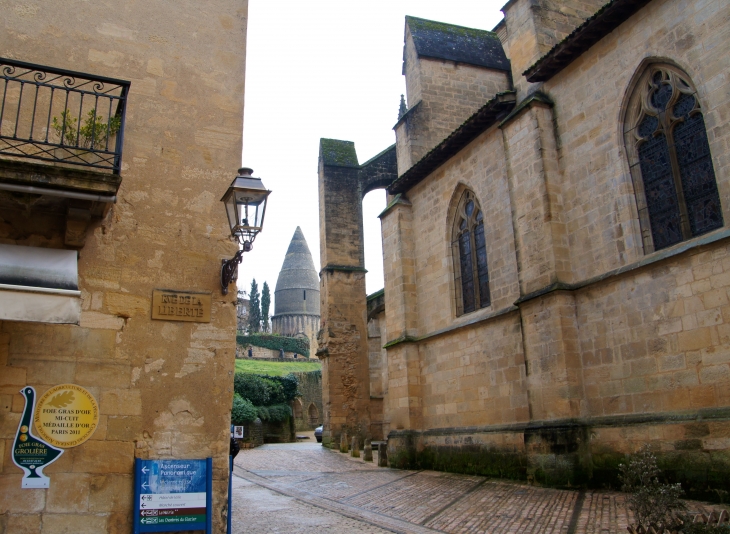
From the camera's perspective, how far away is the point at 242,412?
90.5 feet

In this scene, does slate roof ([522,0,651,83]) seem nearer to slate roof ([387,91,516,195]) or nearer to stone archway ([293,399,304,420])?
slate roof ([387,91,516,195])

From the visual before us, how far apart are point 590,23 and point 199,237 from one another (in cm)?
762

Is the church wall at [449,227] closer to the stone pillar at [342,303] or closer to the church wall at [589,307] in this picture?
the church wall at [589,307]

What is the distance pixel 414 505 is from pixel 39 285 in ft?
21.0

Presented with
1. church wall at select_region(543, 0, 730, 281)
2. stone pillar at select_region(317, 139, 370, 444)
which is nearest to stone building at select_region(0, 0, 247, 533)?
church wall at select_region(543, 0, 730, 281)

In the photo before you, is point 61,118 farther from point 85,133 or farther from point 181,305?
point 181,305

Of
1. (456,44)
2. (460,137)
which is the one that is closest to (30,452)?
(460,137)

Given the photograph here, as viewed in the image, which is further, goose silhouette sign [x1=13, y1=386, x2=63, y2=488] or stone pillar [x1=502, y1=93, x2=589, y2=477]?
stone pillar [x1=502, y1=93, x2=589, y2=477]

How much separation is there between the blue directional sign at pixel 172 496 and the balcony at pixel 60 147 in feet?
7.03

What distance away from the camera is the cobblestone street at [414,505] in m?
7.41

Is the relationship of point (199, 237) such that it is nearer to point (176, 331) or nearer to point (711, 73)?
point (176, 331)

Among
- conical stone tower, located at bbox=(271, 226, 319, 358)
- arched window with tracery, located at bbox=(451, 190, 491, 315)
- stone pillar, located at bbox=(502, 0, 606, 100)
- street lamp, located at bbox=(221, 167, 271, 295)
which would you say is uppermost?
conical stone tower, located at bbox=(271, 226, 319, 358)

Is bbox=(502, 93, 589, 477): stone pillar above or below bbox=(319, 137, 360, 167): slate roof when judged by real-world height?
below

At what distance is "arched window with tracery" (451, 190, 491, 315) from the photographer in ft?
44.7
